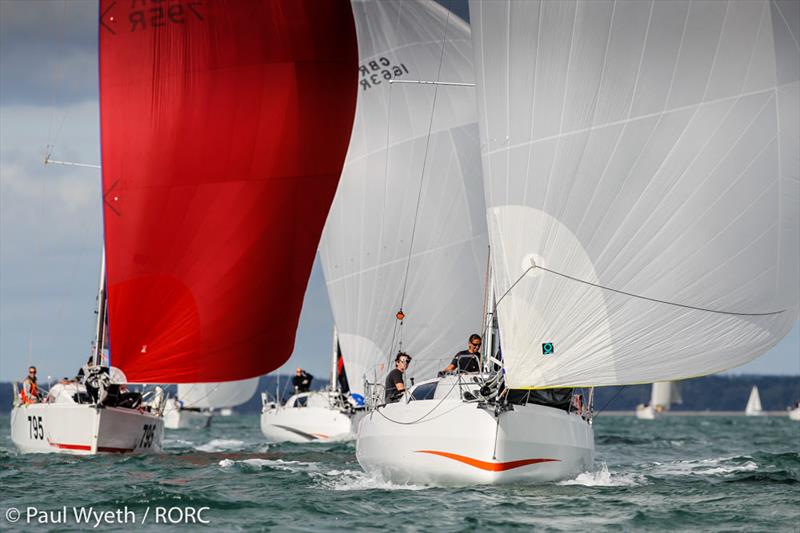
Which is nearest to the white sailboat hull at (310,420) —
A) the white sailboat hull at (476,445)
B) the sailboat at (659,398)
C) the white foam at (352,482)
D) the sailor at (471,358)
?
the white foam at (352,482)

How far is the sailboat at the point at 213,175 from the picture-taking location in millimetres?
17516

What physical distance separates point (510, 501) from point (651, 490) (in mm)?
2888

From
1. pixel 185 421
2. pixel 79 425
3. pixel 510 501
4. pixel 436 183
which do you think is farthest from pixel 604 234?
pixel 185 421

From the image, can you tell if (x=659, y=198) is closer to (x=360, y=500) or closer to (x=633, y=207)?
(x=633, y=207)

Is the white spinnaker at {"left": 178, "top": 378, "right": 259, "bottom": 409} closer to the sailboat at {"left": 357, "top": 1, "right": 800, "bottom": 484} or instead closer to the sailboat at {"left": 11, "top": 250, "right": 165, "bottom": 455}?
the sailboat at {"left": 11, "top": 250, "right": 165, "bottom": 455}

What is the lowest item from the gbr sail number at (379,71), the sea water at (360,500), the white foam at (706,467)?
the sea water at (360,500)

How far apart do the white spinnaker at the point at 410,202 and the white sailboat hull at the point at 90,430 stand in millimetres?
6473

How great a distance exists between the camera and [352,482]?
51.5 ft

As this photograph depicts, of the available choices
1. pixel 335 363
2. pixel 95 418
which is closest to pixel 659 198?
pixel 95 418

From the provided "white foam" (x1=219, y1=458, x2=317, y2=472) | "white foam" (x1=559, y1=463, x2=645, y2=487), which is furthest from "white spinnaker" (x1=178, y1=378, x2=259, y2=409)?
"white foam" (x1=559, y1=463, x2=645, y2=487)

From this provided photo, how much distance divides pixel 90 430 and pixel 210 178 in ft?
17.7

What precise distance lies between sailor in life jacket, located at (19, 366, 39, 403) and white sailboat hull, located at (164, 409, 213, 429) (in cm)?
3110

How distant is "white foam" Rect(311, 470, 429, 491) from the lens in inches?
568

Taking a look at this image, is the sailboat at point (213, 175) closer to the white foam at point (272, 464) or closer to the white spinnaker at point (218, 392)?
the white foam at point (272, 464)
